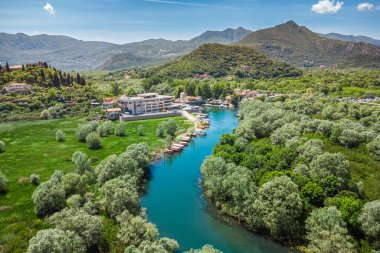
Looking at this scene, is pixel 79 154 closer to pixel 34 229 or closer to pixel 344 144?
pixel 34 229

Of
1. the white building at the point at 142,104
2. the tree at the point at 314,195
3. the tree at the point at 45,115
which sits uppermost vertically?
the white building at the point at 142,104

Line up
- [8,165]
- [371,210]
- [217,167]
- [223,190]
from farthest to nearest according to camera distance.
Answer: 1. [8,165]
2. [217,167]
3. [223,190]
4. [371,210]

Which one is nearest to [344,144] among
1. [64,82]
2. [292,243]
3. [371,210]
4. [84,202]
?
[371,210]

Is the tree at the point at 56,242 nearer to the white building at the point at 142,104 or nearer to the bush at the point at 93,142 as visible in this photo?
the bush at the point at 93,142

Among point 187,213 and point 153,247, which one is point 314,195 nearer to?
point 187,213

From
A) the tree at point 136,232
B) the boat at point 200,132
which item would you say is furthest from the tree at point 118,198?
the boat at point 200,132
